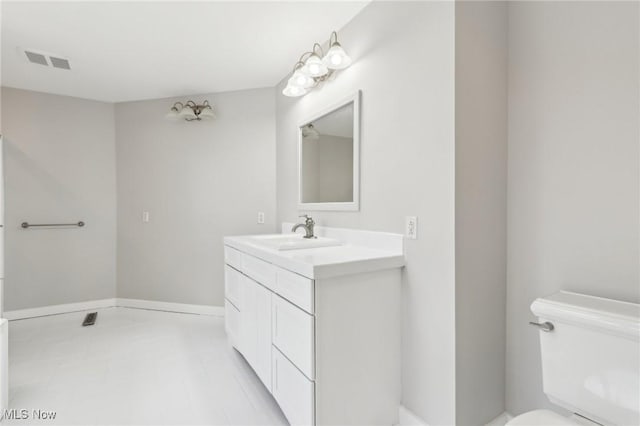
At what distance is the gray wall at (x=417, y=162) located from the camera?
4.33 feet

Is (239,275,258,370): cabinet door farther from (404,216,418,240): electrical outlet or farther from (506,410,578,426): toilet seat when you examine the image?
(506,410,578,426): toilet seat

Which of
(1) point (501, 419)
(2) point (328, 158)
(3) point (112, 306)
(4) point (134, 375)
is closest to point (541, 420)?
(1) point (501, 419)

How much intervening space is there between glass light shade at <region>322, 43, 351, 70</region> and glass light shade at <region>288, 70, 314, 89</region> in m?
0.27

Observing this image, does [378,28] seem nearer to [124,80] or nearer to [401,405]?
[401,405]

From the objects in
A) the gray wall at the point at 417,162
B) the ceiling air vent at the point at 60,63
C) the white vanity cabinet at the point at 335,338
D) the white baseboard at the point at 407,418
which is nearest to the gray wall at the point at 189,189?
the ceiling air vent at the point at 60,63

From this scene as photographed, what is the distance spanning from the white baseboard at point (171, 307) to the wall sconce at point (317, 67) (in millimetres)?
2244

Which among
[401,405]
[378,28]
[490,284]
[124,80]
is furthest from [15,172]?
[490,284]

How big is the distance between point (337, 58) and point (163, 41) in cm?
130

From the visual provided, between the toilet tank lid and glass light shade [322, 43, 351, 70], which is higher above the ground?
glass light shade [322, 43, 351, 70]

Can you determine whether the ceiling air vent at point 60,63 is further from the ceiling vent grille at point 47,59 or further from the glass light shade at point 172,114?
the glass light shade at point 172,114

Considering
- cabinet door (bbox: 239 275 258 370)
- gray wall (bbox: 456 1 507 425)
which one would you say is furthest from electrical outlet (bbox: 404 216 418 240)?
cabinet door (bbox: 239 275 258 370)

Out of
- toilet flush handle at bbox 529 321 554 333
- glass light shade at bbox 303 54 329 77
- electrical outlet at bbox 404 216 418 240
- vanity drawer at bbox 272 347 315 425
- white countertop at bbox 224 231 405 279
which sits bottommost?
vanity drawer at bbox 272 347 315 425

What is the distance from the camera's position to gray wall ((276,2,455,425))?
1319mm

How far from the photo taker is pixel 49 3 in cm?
177
